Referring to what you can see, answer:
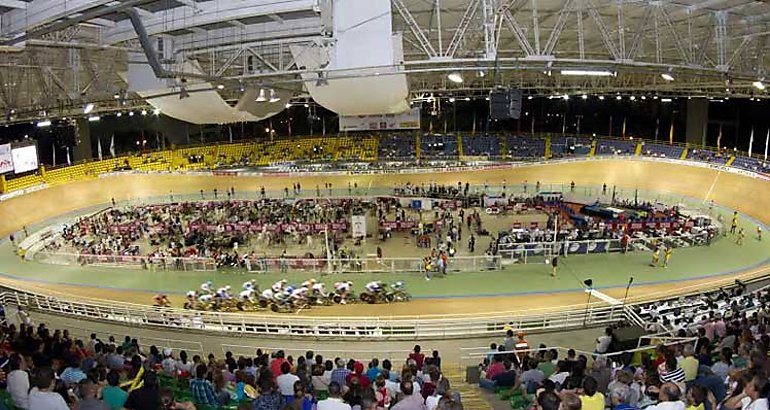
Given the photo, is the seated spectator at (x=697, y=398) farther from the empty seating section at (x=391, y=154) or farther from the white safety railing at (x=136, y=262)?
the empty seating section at (x=391, y=154)

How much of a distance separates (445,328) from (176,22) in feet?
33.4

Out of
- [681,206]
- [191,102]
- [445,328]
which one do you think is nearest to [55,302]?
[191,102]

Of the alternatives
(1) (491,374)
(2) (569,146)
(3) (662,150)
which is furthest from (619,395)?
(2) (569,146)

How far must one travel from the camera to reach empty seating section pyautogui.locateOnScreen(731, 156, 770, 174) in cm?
3255

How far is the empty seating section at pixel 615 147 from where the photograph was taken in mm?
44403

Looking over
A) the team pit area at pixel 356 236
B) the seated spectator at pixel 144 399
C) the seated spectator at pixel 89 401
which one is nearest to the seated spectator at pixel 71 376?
the seated spectator at pixel 144 399

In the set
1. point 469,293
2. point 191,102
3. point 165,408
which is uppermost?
point 191,102

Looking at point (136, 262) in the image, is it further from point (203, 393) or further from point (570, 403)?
point (570, 403)

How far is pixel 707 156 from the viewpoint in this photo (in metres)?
39.0

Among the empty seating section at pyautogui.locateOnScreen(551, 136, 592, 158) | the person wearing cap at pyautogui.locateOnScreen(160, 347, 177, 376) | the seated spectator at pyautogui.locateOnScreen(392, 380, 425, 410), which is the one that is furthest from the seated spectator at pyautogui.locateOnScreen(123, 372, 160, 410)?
the empty seating section at pyautogui.locateOnScreen(551, 136, 592, 158)

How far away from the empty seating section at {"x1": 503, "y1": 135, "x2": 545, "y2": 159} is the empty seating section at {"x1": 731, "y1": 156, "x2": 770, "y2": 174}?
45.7 feet

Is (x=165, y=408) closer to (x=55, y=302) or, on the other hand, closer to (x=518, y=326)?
(x=518, y=326)

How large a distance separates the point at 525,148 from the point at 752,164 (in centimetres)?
1724

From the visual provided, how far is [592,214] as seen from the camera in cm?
3061
